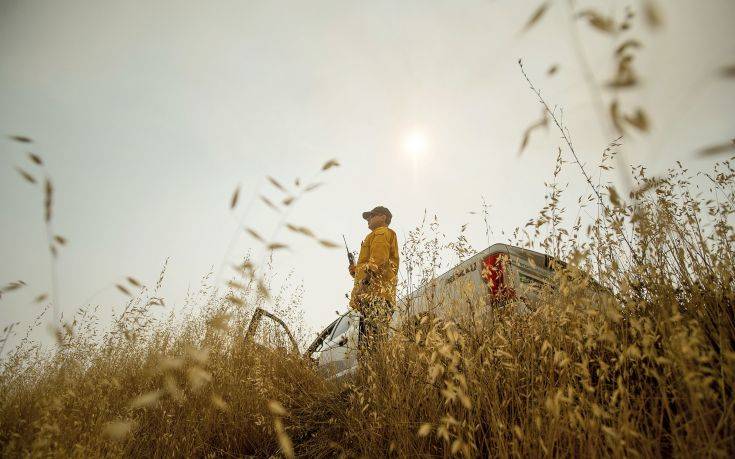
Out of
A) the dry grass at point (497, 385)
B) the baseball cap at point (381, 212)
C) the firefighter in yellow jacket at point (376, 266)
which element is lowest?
the dry grass at point (497, 385)

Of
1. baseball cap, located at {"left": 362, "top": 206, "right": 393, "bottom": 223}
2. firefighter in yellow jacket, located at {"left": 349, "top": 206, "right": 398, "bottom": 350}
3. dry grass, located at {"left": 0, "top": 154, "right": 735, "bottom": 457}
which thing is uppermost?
baseball cap, located at {"left": 362, "top": 206, "right": 393, "bottom": 223}

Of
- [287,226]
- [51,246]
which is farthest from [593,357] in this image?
[51,246]

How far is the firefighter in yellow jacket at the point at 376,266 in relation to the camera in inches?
122

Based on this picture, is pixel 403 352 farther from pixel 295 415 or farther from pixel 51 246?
pixel 51 246

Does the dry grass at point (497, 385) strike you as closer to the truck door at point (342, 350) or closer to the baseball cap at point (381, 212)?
the truck door at point (342, 350)

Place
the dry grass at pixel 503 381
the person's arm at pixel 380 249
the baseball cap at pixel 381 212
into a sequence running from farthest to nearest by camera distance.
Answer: the baseball cap at pixel 381 212 < the person's arm at pixel 380 249 < the dry grass at pixel 503 381

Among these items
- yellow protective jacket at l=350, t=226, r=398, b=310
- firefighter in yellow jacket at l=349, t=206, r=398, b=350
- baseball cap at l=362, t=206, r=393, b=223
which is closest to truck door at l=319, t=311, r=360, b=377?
firefighter in yellow jacket at l=349, t=206, r=398, b=350

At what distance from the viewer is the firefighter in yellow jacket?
3105mm

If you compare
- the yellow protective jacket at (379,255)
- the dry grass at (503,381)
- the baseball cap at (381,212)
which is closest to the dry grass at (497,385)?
the dry grass at (503,381)

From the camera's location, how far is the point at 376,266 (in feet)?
11.0

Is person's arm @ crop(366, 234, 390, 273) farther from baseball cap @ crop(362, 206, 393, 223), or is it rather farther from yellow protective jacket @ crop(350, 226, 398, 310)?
baseball cap @ crop(362, 206, 393, 223)

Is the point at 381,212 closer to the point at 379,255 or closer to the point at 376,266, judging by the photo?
the point at 379,255

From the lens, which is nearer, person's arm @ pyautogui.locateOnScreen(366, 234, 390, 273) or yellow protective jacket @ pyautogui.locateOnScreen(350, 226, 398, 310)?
yellow protective jacket @ pyautogui.locateOnScreen(350, 226, 398, 310)

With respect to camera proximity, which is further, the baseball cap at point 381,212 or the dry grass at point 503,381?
the baseball cap at point 381,212
